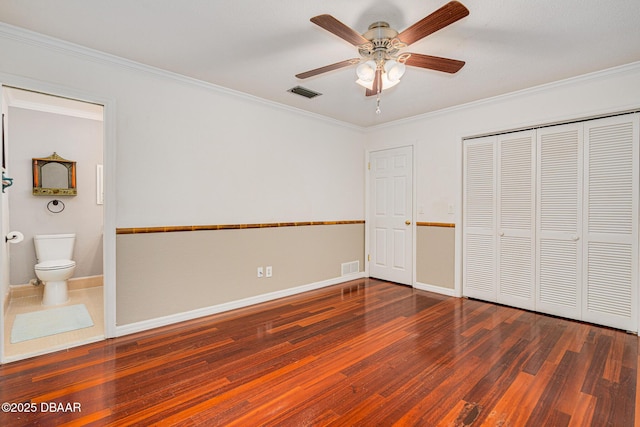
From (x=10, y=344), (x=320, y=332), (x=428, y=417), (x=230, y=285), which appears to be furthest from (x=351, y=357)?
(x=10, y=344)

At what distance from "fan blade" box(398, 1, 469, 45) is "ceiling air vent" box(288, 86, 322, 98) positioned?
5.14ft

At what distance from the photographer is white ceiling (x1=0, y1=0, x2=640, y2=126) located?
1.99 metres

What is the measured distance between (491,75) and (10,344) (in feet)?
15.6

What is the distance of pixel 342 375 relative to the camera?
7.05 feet

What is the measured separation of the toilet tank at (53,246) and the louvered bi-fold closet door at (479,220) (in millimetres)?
5018

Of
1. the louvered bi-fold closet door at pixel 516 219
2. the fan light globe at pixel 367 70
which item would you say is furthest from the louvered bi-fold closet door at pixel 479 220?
the fan light globe at pixel 367 70

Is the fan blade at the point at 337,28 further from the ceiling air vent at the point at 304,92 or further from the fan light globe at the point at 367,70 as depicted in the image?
the ceiling air vent at the point at 304,92

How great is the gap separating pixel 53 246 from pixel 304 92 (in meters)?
3.65

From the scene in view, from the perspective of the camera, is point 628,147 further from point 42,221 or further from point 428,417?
point 42,221

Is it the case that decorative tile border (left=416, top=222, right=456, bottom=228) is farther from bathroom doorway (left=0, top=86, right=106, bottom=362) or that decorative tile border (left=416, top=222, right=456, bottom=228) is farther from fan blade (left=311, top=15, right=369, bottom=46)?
bathroom doorway (left=0, top=86, right=106, bottom=362)

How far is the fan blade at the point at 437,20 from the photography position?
1584mm

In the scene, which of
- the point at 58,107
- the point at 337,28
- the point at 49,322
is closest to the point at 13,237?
the point at 49,322

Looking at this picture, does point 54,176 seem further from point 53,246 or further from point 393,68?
point 393,68

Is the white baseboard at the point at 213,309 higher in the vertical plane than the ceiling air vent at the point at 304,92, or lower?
lower
